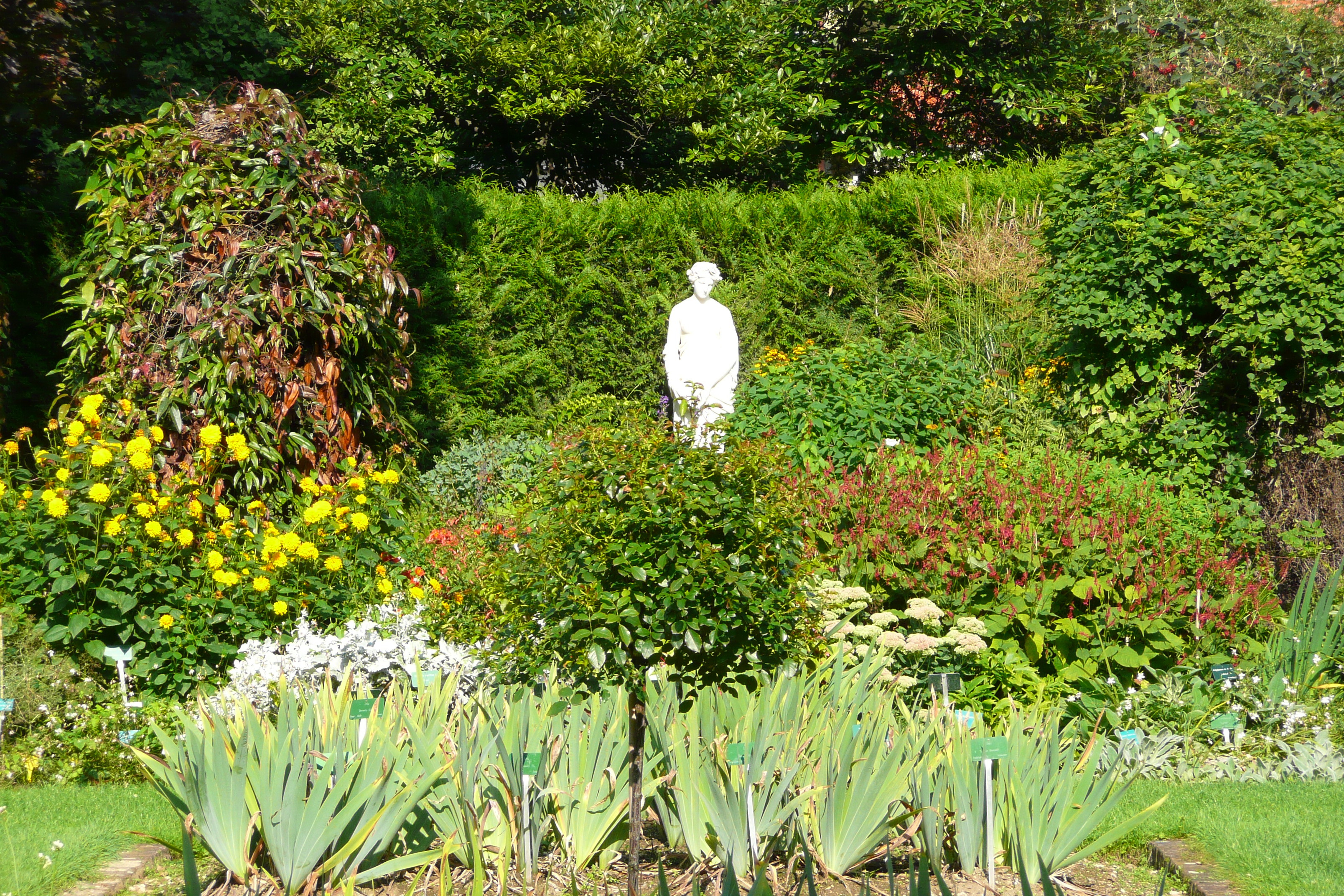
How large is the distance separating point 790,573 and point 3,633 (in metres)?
3.40

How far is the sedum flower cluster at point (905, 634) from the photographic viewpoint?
15.4 feet

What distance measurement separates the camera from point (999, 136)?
1342cm

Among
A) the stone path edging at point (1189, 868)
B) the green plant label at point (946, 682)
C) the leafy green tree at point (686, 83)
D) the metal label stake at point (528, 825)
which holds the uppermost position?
the leafy green tree at point (686, 83)

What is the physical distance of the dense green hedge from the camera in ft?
31.0

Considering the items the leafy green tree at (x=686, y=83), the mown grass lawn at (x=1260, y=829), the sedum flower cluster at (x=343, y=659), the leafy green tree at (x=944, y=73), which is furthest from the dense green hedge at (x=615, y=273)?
the mown grass lawn at (x=1260, y=829)

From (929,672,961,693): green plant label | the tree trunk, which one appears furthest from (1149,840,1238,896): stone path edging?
the tree trunk

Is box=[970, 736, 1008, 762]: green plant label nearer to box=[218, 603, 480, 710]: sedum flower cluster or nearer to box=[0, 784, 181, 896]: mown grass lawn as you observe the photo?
box=[218, 603, 480, 710]: sedum flower cluster

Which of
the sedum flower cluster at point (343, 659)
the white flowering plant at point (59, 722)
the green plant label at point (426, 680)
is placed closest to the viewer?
the green plant label at point (426, 680)

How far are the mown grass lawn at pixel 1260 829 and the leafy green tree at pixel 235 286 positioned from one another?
4371 mm

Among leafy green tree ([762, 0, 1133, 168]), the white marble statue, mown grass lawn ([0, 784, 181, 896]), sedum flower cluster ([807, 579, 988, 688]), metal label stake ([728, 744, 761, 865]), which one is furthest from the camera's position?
leafy green tree ([762, 0, 1133, 168])

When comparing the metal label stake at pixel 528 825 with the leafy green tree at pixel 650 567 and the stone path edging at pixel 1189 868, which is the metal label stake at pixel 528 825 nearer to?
the leafy green tree at pixel 650 567

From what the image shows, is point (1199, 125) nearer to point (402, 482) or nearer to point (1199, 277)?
point (1199, 277)

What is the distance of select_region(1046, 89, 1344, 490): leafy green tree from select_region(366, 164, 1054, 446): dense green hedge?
3.23 metres

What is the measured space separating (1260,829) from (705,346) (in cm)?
505
